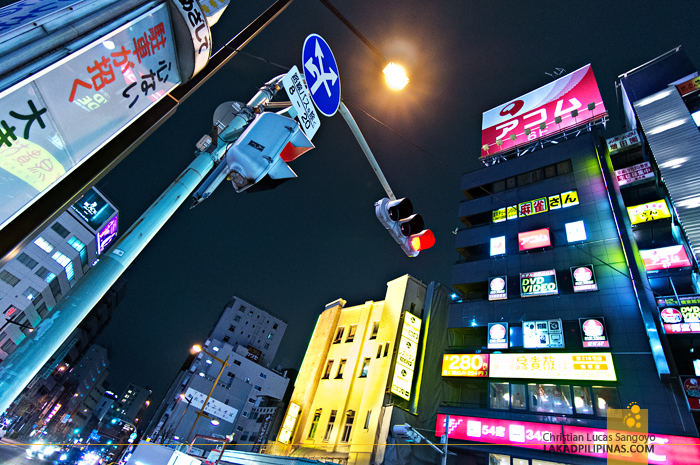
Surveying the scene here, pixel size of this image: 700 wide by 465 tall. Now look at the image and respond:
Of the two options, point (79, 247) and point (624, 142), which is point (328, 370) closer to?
point (624, 142)

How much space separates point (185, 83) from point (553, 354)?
81.0 feet

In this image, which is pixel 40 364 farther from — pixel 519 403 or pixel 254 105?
pixel 519 403

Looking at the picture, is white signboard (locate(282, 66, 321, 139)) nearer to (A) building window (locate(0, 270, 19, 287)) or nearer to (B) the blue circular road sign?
(B) the blue circular road sign

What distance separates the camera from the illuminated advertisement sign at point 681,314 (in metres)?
18.5

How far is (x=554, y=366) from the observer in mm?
20484

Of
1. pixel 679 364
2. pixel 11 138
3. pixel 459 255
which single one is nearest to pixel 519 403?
pixel 679 364

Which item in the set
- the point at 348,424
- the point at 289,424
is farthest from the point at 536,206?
the point at 289,424

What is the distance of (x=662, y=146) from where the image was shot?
24.9 meters

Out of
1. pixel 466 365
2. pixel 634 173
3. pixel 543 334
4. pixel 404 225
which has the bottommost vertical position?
pixel 404 225

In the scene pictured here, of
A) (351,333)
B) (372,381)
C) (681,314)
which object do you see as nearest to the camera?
(681,314)

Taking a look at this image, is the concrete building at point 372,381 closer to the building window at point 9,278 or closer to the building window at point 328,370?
the building window at point 328,370

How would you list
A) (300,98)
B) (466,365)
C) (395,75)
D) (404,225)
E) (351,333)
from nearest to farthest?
(300,98) < (395,75) < (404,225) < (466,365) < (351,333)

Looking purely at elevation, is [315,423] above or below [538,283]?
below

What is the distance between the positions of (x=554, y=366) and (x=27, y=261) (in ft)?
225
